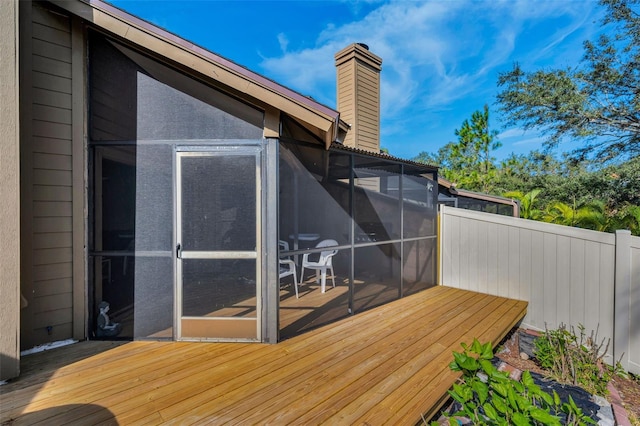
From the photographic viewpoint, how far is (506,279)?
4766 millimetres

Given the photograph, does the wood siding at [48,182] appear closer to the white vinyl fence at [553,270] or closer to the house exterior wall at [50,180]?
the house exterior wall at [50,180]

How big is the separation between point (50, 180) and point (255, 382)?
9.16ft

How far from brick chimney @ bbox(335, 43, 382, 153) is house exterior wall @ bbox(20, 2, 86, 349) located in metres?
5.92

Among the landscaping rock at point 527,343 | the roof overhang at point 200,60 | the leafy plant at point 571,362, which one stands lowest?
the landscaping rock at point 527,343

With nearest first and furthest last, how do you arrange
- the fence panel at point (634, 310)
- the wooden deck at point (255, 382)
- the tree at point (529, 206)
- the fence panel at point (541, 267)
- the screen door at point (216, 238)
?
the wooden deck at point (255, 382) < the screen door at point (216, 238) < the fence panel at point (634, 310) < the fence panel at point (541, 267) < the tree at point (529, 206)

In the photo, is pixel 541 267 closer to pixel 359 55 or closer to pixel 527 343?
pixel 527 343

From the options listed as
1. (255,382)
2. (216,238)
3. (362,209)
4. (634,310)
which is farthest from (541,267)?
(216,238)

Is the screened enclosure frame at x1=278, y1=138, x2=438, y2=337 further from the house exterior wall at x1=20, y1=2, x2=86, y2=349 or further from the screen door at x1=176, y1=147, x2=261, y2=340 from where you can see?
the house exterior wall at x1=20, y1=2, x2=86, y2=349

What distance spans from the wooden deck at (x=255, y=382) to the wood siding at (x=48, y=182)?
0.45 m

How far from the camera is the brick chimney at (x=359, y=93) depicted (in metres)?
7.85

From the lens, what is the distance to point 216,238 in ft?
10.1

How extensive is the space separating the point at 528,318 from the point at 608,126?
7.08 meters

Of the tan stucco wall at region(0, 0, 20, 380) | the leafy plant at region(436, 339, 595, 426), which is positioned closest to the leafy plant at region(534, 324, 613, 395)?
the leafy plant at region(436, 339, 595, 426)

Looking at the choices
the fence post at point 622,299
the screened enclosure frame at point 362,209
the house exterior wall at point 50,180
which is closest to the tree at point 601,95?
the screened enclosure frame at point 362,209
